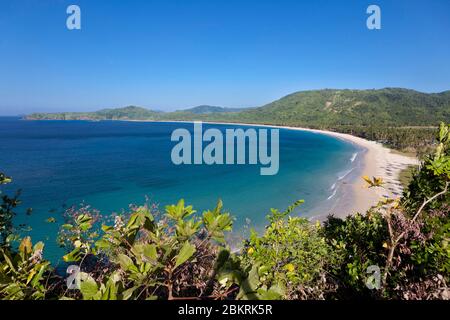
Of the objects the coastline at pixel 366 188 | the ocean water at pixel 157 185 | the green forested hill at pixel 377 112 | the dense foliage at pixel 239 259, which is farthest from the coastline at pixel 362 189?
the green forested hill at pixel 377 112

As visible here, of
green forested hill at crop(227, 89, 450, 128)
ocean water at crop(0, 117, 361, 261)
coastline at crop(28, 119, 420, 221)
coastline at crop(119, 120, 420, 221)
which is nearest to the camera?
ocean water at crop(0, 117, 361, 261)

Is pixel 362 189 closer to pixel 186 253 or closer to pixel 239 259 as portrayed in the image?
pixel 239 259

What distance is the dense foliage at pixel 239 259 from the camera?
185 centimetres

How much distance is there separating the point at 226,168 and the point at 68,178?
26.0m

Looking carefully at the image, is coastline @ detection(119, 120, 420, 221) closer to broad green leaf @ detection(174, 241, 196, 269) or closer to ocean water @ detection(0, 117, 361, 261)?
ocean water @ detection(0, 117, 361, 261)

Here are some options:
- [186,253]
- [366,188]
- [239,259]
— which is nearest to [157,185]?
[366,188]

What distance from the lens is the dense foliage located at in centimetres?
185

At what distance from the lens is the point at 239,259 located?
7.30 feet

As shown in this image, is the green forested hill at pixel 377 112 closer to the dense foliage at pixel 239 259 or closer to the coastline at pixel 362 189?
the coastline at pixel 362 189

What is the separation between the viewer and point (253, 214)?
83.5 ft

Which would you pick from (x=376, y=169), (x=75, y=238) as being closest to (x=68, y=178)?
(x=75, y=238)

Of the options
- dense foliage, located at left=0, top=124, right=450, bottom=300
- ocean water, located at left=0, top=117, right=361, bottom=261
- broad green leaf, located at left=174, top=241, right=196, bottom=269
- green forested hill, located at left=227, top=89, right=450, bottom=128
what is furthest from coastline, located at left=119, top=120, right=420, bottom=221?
green forested hill, located at left=227, top=89, right=450, bottom=128

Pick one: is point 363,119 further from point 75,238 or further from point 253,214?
point 75,238
